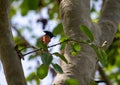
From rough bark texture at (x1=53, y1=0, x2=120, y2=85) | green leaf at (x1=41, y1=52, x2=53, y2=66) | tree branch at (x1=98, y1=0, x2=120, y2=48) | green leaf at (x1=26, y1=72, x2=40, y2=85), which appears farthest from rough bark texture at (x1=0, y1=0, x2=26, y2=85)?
green leaf at (x1=26, y1=72, x2=40, y2=85)

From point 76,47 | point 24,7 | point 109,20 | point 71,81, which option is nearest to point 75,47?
point 76,47

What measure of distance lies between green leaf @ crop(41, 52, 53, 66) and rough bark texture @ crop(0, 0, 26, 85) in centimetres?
7

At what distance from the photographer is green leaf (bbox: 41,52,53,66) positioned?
1.01 meters

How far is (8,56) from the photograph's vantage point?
3.37ft

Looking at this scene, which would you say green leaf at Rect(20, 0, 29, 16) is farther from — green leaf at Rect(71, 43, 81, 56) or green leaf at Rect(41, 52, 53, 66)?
green leaf at Rect(41, 52, 53, 66)

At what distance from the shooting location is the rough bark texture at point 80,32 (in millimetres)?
1181

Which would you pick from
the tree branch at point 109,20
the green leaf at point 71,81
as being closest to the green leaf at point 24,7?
the tree branch at point 109,20

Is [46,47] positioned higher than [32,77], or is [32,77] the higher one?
[46,47]

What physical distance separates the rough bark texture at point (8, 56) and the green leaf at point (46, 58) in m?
0.07

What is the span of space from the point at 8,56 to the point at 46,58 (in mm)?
107

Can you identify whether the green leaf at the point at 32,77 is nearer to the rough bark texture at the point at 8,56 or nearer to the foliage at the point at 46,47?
the foliage at the point at 46,47

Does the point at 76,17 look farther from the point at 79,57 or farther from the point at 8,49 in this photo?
the point at 8,49

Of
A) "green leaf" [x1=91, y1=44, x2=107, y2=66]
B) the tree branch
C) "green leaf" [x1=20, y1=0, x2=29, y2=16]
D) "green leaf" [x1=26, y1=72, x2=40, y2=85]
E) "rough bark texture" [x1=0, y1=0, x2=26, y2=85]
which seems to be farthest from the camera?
"green leaf" [x1=20, y1=0, x2=29, y2=16]

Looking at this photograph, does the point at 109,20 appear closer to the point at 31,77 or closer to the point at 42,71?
the point at 42,71
